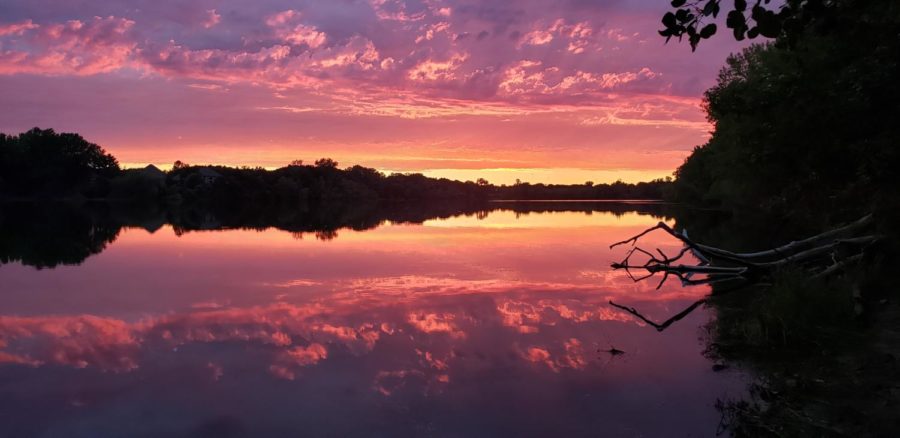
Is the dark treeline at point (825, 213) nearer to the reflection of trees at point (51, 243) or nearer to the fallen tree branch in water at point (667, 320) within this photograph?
the fallen tree branch in water at point (667, 320)

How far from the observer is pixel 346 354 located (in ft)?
32.5

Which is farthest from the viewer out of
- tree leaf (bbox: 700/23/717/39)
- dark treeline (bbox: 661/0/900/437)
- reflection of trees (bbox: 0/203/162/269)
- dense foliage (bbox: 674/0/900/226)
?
reflection of trees (bbox: 0/203/162/269)

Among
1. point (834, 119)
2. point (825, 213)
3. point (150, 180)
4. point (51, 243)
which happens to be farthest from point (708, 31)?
point (150, 180)

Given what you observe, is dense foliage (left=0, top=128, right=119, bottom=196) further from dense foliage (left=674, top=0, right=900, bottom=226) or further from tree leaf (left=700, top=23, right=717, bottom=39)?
tree leaf (left=700, top=23, right=717, bottom=39)

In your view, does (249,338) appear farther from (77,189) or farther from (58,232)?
(77,189)

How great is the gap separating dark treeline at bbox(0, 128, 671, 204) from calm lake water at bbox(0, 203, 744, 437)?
239ft

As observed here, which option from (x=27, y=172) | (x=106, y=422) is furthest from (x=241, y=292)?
(x=27, y=172)

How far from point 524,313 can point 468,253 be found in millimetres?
11110

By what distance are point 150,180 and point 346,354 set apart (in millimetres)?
99753

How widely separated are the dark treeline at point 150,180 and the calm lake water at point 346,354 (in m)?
72.9

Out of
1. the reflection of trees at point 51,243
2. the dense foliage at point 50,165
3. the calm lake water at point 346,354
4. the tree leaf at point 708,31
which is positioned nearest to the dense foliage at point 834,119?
the tree leaf at point 708,31

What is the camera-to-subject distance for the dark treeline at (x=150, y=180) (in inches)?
3718

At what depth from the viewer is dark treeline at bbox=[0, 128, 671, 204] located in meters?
94.4

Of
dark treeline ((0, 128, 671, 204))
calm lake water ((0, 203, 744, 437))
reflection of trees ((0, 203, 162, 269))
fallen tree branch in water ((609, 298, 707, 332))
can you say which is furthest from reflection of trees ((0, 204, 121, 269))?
dark treeline ((0, 128, 671, 204))
